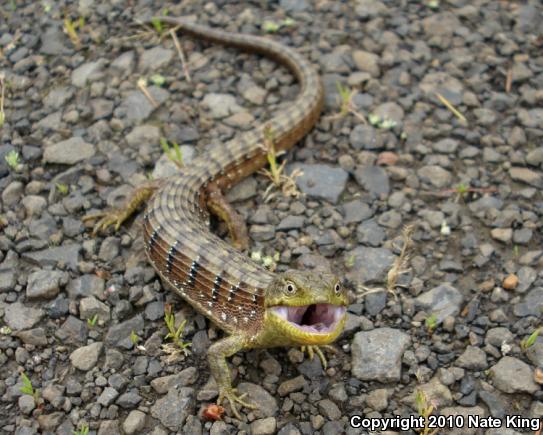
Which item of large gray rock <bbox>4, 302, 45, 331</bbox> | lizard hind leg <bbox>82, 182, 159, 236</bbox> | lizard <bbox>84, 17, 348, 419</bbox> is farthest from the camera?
lizard hind leg <bbox>82, 182, 159, 236</bbox>

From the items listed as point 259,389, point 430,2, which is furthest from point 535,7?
point 259,389

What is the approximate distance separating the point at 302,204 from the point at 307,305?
1723mm

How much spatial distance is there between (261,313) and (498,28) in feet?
16.0

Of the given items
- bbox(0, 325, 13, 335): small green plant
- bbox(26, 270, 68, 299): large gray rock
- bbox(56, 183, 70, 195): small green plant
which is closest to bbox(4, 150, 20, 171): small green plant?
bbox(56, 183, 70, 195): small green plant

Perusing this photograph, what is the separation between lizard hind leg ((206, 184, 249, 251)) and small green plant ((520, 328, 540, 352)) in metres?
2.36

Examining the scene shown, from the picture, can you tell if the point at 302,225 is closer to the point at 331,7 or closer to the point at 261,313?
the point at 261,313

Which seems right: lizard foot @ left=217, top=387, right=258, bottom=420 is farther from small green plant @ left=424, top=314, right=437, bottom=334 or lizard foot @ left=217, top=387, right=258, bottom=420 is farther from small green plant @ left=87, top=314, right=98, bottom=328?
small green plant @ left=424, top=314, right=437, bottom=334

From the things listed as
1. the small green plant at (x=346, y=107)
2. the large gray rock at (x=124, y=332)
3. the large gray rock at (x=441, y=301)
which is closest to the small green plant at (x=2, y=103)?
the large gray rock at (x=124, y=332)

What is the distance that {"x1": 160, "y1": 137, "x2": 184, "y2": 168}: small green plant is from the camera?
634 centimetres

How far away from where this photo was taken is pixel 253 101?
728 centimetres

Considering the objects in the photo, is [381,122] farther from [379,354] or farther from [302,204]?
[379,354]

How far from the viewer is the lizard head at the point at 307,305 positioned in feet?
14.8

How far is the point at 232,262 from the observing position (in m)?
5.32

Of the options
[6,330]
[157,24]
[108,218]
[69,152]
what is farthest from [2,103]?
[6,330]
